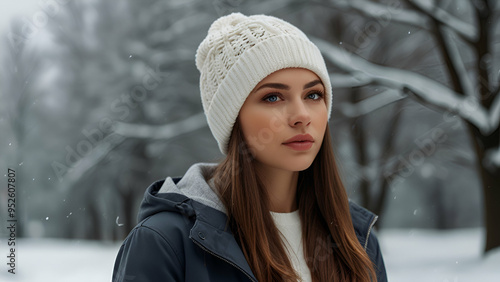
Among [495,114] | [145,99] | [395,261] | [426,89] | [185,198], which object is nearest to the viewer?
[185,198]

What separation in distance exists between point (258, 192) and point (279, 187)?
0.56 feet

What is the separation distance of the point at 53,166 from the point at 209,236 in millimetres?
5738

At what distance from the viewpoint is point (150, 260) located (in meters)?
1.28

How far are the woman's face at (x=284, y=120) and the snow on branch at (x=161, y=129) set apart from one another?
4.79 metres

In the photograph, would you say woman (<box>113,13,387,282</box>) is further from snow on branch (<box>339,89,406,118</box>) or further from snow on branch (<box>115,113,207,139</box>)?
snow on branch (<box>115,113,207,139</box>)

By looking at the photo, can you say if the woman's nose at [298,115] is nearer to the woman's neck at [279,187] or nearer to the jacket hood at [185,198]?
the woman's neck at [279,187]

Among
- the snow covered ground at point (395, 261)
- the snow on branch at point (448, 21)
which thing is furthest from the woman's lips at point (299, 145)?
the snow on branch at point (448, 21)

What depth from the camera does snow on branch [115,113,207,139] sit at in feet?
20.7

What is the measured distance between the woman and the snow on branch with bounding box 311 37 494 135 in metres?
3.29

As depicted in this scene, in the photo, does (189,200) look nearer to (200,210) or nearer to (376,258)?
(200,210)

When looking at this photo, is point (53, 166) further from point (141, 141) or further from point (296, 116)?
point (296, 116)

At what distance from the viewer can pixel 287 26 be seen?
5.33ft

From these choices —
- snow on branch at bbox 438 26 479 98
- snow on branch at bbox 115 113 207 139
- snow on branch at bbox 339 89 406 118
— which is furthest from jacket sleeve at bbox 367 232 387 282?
snow on branch at bbox 115 113 207 139

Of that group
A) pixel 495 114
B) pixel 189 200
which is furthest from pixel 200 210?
pixel 495 114
